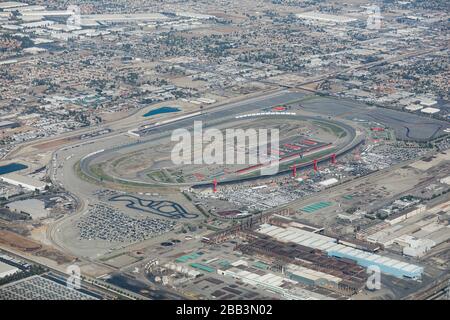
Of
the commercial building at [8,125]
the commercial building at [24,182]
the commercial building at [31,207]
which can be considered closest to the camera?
the commercial building at [31,207]

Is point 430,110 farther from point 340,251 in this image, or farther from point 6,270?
point 6,270

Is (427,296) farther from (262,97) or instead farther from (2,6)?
(2,6)

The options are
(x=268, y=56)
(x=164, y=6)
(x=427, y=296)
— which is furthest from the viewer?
(x=164, y=6)

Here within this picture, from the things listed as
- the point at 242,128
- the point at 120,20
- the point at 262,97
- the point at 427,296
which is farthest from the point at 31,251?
the point at 120,20

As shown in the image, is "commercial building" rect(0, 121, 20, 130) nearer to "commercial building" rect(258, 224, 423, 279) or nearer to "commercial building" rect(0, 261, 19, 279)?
"commercial building" rect(0, 261, 19, 279)

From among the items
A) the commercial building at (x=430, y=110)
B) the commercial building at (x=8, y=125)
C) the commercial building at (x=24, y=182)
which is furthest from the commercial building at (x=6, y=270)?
the commercial building at (x=430, y=110)

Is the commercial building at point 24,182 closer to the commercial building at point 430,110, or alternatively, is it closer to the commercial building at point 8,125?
the commercial building at point 8,125

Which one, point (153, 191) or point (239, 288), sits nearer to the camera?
point (239, 288)

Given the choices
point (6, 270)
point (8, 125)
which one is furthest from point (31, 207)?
point (8, 125)

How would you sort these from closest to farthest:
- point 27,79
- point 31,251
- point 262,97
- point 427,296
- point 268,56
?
point 427,296
point 31,251
point 262,97
point 27,79
point 268,56

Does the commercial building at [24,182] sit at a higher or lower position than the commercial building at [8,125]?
lower
